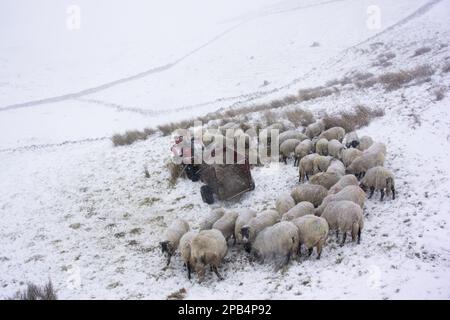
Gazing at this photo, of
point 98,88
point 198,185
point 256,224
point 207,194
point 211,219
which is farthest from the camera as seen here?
point 98,88

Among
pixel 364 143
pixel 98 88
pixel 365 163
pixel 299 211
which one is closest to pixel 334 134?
pixel 364 143

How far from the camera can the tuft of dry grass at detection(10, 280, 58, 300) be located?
26.5ft

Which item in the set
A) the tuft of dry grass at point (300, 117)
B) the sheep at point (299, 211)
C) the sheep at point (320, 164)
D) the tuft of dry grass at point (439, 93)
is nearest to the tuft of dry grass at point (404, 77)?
the tuft of dry grass at point (439, 93)

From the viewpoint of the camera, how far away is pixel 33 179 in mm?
15758

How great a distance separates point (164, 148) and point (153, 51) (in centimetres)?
4249

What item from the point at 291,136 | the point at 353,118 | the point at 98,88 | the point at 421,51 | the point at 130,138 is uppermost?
the point at 98,88

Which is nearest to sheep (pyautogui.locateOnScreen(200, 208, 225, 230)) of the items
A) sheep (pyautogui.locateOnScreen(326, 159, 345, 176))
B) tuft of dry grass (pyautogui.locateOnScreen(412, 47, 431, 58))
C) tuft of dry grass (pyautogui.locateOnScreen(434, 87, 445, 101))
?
sheep (pyautogui.locateOnScreen(326, 159, 345, 176))

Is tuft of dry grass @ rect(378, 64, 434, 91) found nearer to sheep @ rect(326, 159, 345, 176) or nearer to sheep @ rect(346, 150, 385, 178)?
sheep @ rect(346, 150, 385, 178)

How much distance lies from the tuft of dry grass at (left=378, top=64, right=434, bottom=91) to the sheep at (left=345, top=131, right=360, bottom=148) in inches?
203

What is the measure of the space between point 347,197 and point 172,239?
3.84 metres

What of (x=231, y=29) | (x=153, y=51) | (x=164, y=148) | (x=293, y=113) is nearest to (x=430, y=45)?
(x=293, y=113)

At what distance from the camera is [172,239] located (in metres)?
8.94

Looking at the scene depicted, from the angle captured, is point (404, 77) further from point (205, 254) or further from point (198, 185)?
point (205, 254)

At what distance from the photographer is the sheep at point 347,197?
8773 millimetres
